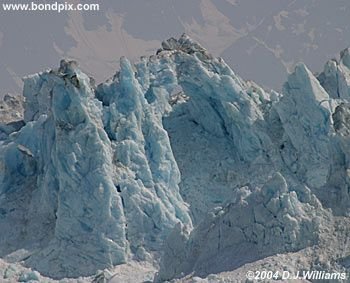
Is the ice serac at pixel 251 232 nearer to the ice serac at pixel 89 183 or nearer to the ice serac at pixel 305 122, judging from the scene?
the ice serac at pixel 89 183

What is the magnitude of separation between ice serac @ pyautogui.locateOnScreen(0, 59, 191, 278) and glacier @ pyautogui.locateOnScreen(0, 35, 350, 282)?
2.2 inches

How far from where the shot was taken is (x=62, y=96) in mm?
39719

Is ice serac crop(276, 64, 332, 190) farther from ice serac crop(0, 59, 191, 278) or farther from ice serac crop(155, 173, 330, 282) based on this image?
ice serac crop(155, 173, 330, 282)

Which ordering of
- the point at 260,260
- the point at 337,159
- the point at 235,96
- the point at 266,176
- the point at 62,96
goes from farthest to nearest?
the point at 235,96
the point at 266,176
the point at 62,96
the point at 337,159
the point at 260,260

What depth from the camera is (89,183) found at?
3766cm

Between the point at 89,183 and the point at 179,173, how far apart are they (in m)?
5.20

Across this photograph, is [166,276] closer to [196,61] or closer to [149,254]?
[149,254]

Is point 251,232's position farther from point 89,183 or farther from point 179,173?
point 179,173

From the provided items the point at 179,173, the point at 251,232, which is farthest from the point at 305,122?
the point at 251,232

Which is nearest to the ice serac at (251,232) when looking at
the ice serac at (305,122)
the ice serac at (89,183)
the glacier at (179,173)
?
the glacier at (179,173)

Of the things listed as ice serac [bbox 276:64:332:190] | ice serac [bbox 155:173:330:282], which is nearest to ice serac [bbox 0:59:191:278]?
ice serac [bbox 276:64:332:190]

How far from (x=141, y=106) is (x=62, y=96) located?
14.5 feet

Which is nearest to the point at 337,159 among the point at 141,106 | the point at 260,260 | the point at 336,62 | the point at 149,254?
the point at 260,260

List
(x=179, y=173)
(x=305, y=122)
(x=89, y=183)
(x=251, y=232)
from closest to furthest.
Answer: (x=251, y=232), (x=89, y=183), (x=179, y=173), (x=305, y=122)
